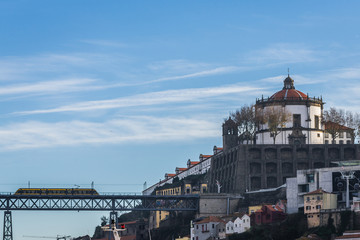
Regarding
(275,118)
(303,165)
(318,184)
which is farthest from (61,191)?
(318,184)

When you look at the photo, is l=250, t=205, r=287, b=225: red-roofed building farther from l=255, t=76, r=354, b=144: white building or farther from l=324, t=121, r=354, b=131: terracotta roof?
l=324, t=121, r=354, b=131: terracotta roof

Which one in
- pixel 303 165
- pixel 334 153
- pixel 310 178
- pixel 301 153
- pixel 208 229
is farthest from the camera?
pixel 334 153

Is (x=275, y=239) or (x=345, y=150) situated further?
(x=345, y=150)

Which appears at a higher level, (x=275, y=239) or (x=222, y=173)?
(x=222, y=173)

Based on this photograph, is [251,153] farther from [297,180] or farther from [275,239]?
[275,239]

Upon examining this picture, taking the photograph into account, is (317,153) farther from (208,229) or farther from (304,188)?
(304,188)

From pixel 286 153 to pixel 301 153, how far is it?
3327mm

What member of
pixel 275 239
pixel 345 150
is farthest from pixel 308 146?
pixel 275 239

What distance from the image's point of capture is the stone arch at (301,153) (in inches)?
7333

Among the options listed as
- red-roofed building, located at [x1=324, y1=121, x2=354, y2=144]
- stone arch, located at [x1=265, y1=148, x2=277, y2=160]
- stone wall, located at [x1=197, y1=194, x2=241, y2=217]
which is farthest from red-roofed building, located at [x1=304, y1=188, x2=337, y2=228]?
red-roofed building, located at [x1=324, y1=121, x2=354, y2=144]

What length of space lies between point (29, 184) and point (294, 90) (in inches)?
2542

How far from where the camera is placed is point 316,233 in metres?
132

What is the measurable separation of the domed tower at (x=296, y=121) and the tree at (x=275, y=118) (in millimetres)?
313

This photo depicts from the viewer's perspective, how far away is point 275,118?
621 feet
